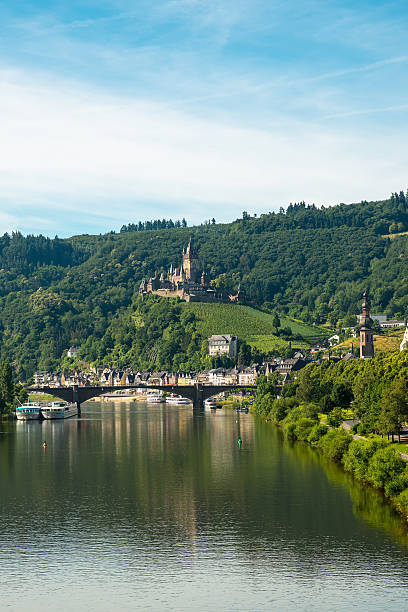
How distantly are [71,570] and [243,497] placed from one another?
60.1 feet

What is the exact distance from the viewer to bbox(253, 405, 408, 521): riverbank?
1889 inches

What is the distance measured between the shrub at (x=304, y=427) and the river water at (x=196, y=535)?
4.44 meters

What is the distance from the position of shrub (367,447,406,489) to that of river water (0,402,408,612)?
133 cm

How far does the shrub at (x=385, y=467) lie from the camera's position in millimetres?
49406

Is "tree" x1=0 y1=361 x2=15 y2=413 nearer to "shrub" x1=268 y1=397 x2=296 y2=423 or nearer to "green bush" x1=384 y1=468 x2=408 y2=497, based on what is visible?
"shrub" x1=268 y1=397 x2=296 y2=423

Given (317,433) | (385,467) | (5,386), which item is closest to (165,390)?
(5,386)

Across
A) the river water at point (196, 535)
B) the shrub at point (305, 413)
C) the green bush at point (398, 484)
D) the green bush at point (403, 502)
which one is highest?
the shrub at point (305, 413)

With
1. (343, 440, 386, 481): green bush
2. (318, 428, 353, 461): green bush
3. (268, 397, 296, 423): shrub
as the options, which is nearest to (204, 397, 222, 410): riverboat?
(268, 397, 296, 423): shrub

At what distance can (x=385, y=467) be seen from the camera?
5000cm

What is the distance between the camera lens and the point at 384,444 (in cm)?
5772

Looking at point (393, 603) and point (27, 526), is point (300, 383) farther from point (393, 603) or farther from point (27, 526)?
point (393, 603)

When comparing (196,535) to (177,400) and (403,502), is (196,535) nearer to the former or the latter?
(403,502)

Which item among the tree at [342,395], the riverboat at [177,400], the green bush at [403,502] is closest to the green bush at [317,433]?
the tree at [342,395]

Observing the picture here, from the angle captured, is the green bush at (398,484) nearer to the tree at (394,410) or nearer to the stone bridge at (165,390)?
the tree at (394,410)
